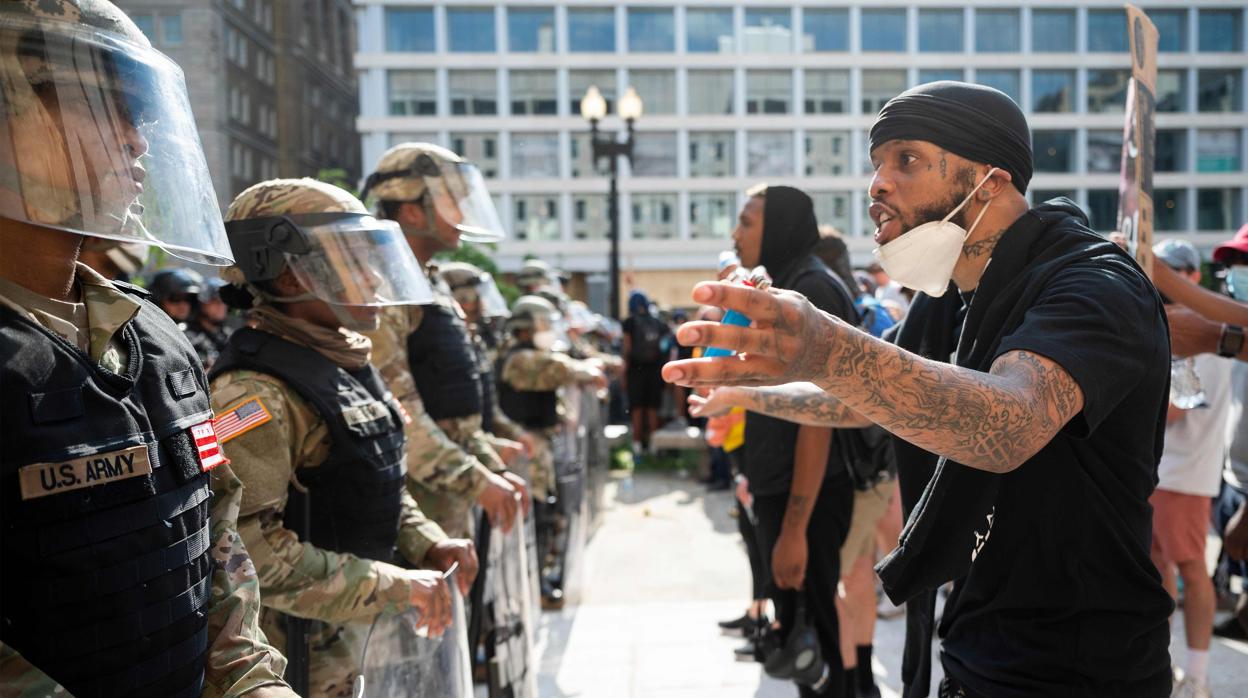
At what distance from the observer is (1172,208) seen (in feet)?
155

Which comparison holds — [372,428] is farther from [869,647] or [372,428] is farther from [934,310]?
[869,647]

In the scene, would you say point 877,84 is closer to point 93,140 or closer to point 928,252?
point 928,252

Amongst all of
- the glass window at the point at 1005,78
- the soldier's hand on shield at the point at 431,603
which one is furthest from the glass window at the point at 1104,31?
the soldier's hand on shield at the point at 431,603

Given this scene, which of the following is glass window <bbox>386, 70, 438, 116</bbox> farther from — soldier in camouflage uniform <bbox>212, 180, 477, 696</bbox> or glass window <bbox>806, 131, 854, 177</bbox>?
soldier in camouflage uniform <bbox>212, 180, 477, 696</bbox>

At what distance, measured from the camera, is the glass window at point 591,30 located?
1820 inches

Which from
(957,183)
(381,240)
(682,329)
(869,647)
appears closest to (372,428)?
(381,240)

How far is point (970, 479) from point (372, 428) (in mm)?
1472

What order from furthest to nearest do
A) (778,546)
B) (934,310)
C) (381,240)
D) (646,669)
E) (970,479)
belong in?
(646,669) < (778,546) < (381,240) < (934,310) < (970,479)

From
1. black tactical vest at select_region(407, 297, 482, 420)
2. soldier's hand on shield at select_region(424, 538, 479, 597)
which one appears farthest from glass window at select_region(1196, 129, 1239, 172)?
soldier's hand on shield at select_region(424, 538, 479, 597)

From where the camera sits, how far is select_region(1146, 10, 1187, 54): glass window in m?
47.2

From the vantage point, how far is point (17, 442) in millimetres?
1312

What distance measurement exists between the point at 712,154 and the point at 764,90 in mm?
4161

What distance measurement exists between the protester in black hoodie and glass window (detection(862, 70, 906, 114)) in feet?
150

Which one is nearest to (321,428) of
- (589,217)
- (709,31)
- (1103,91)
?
(589,217)
